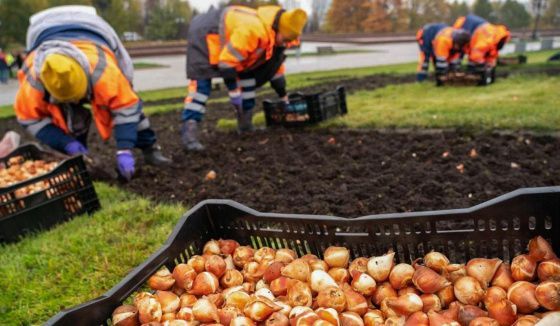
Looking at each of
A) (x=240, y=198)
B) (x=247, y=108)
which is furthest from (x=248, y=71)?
(x=240, y=198)

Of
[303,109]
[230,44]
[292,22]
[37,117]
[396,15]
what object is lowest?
[303,109]

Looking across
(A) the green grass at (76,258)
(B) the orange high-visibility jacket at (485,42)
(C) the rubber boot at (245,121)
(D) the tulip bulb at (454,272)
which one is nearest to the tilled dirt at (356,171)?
(C) the rubber boot at (245,121)

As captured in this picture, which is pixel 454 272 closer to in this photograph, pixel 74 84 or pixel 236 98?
pixel 74 84

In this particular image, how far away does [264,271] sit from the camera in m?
1.65

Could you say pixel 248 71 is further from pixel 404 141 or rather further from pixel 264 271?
pixel 264 271

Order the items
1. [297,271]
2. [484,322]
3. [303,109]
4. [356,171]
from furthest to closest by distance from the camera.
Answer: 1. [303,109]
2. [356,171]
3. [297,271]
4. [484,322]

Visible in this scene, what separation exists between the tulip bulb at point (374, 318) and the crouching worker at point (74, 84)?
2677 mm

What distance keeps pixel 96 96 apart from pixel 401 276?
2.97 m

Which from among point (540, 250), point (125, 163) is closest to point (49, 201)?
point (125, 163)

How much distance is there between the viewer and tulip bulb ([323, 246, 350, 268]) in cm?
161

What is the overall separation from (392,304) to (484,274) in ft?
1.08

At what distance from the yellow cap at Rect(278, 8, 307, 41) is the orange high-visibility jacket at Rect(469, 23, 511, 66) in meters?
4.96

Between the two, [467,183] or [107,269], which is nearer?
[107,269]

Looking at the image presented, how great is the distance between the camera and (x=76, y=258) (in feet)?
8.32
